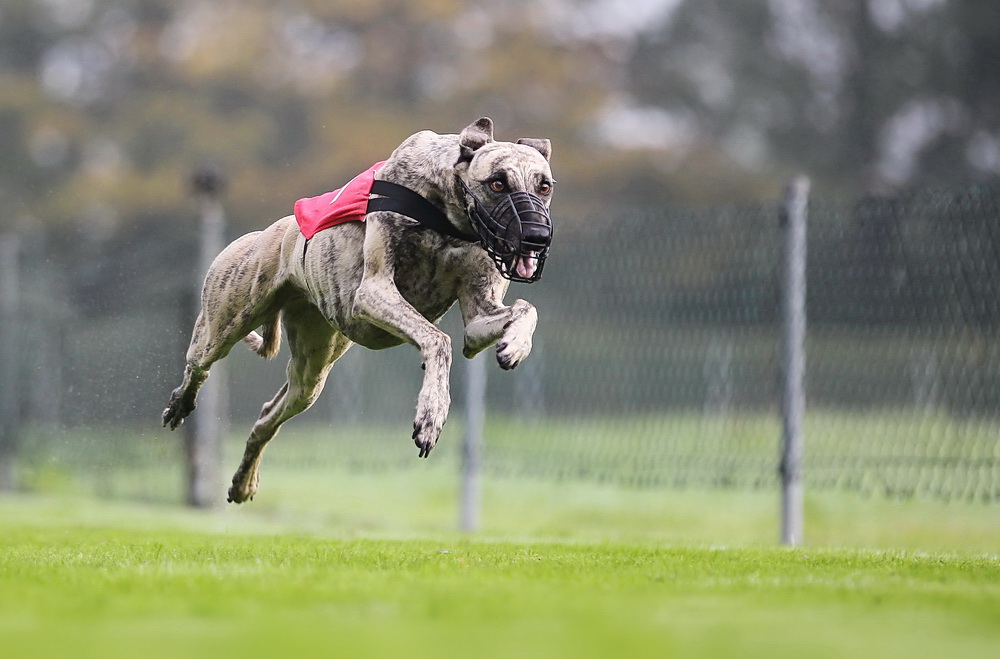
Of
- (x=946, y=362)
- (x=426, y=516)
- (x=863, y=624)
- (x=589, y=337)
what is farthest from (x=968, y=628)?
(x=426, y=516)

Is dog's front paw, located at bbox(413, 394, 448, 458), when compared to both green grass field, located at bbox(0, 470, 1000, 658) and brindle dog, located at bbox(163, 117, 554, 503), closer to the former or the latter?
brindle dog, located at bbox(163, 117, 554, 503)

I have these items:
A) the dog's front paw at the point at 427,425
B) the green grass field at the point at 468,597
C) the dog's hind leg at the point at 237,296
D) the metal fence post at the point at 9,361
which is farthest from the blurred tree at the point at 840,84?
the dog's front paw at the point at 427,425

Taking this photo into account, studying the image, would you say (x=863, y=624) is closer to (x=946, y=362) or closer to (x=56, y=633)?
(x=56, y=633)

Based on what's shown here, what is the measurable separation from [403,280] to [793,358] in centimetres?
306

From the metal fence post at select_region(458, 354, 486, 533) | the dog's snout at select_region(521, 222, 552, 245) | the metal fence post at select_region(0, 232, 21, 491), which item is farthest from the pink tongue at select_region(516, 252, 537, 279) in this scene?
the metal fence post at select_region(0, 232, 21, 491)

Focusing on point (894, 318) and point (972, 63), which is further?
point (972, 63)

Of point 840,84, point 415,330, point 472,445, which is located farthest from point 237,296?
point 840,84

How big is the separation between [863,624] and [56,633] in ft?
6.08

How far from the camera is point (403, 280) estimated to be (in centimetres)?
554

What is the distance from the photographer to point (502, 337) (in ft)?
16.8

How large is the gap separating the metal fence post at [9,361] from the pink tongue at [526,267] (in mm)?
10194

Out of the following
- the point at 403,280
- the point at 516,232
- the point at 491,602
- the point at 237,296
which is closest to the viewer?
the point at 491,602

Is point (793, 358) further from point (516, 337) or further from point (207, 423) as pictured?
point (207, 423)

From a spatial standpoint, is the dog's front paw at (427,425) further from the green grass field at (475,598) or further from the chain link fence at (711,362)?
the chain link fence at (711,362)
